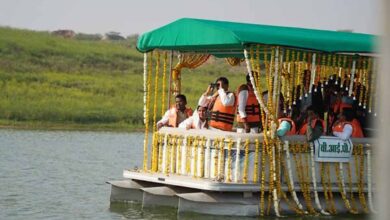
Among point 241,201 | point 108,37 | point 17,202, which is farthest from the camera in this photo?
point 108,37

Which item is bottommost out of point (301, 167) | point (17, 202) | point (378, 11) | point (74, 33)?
point (17, 202)

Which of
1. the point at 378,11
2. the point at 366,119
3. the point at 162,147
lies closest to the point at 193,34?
the point at 162,147

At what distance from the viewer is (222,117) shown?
389 inches

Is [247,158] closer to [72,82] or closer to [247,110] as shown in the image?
[247,110]

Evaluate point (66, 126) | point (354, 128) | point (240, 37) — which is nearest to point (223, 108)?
point (240, 37)

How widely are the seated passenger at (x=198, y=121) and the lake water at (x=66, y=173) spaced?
102cm

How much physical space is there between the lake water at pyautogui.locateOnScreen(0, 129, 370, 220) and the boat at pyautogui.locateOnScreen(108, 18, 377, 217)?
296 millimetres

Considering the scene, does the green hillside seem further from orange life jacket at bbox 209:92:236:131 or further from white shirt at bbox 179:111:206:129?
orange life jacket at bbox 209:92:236:131

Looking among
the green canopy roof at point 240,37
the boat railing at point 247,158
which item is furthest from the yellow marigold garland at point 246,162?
the green canopy roof at point 240,37

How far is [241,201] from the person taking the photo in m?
9.12

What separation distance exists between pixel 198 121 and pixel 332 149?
5.23 ft

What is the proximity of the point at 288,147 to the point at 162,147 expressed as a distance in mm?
1818

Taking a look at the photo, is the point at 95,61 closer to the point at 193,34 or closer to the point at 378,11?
the point at 193,34

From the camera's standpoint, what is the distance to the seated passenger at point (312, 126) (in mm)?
9461
